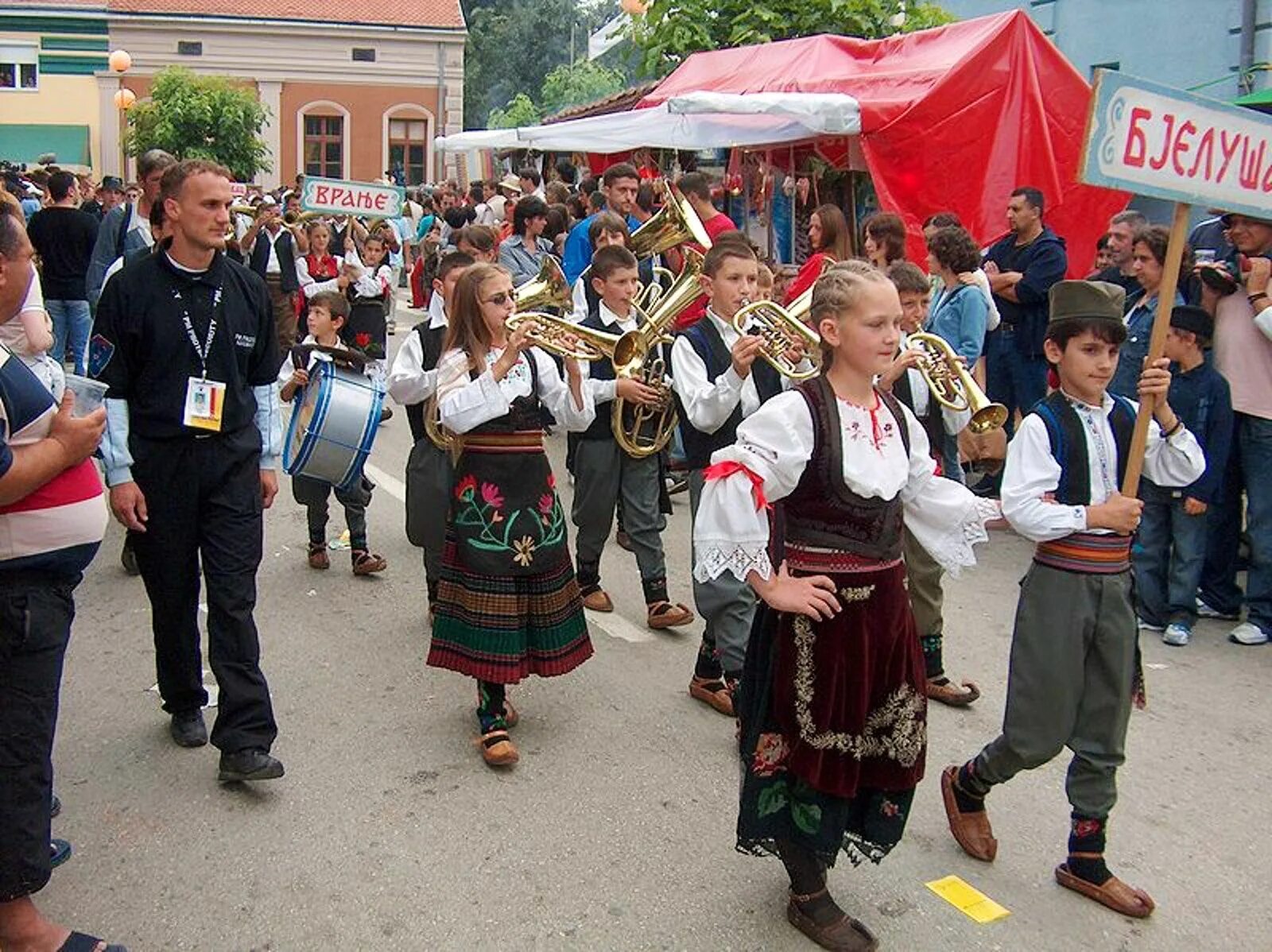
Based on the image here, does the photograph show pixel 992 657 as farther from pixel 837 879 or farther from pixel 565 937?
pixel 565 937

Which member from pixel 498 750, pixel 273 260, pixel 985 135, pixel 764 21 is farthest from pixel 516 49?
pixel 498 750

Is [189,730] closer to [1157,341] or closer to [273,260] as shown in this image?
[1157,341]

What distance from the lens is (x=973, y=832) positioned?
13.4 feet

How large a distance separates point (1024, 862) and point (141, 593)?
185 inches

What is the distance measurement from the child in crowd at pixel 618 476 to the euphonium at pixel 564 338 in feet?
2.76

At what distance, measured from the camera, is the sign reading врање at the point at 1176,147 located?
360cm

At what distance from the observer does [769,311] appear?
4695mm

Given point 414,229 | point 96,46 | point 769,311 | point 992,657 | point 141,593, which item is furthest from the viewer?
point 96,46

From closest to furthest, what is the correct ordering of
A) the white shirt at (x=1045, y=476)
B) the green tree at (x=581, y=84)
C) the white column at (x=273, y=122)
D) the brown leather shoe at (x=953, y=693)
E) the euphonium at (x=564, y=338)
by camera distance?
the white shirt at (x=1045, y=476) → the euphonium at (x=564, y=338) → the brown leather shoe at (x=953, y=693) → the green tree at (x=581, y=84) → the white column at (x=273, y=122)

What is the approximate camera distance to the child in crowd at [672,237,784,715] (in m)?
4.93

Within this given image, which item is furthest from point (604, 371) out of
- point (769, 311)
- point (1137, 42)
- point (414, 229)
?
point (414, 229)

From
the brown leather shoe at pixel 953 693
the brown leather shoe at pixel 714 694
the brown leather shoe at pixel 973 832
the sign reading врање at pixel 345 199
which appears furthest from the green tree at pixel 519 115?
the brown leather shoe at pixel 973 832

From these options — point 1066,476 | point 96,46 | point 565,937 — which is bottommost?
point 565,937

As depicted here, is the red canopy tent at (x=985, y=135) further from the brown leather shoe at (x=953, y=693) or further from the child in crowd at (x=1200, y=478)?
the brown leather shoe at (x=953, y=693)
